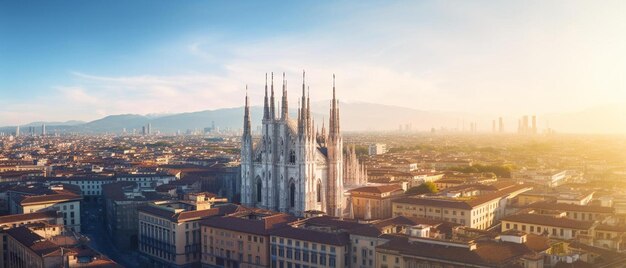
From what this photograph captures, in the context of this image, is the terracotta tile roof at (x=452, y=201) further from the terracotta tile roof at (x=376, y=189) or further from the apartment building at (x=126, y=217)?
the apartment building at (x=126, y=217)

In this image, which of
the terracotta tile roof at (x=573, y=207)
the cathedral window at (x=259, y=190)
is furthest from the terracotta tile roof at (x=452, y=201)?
the cathedral window at (x=259, y=190)

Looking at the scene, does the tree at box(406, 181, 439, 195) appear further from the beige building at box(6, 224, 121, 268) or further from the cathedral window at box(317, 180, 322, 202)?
the beige building at box(6, 224, 121, 268)

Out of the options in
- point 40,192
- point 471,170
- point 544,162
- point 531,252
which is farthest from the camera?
point 544,162

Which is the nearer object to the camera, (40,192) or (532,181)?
(40,192)

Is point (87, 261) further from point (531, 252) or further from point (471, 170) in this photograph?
point (471, 170)

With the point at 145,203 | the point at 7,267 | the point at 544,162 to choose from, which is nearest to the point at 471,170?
the point at 544,162

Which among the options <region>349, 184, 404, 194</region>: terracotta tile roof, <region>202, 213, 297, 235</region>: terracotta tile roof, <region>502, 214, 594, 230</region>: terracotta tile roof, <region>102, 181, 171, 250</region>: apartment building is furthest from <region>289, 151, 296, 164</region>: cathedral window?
<region>502, 214, 594, 230</region>: terracotta tile roof
